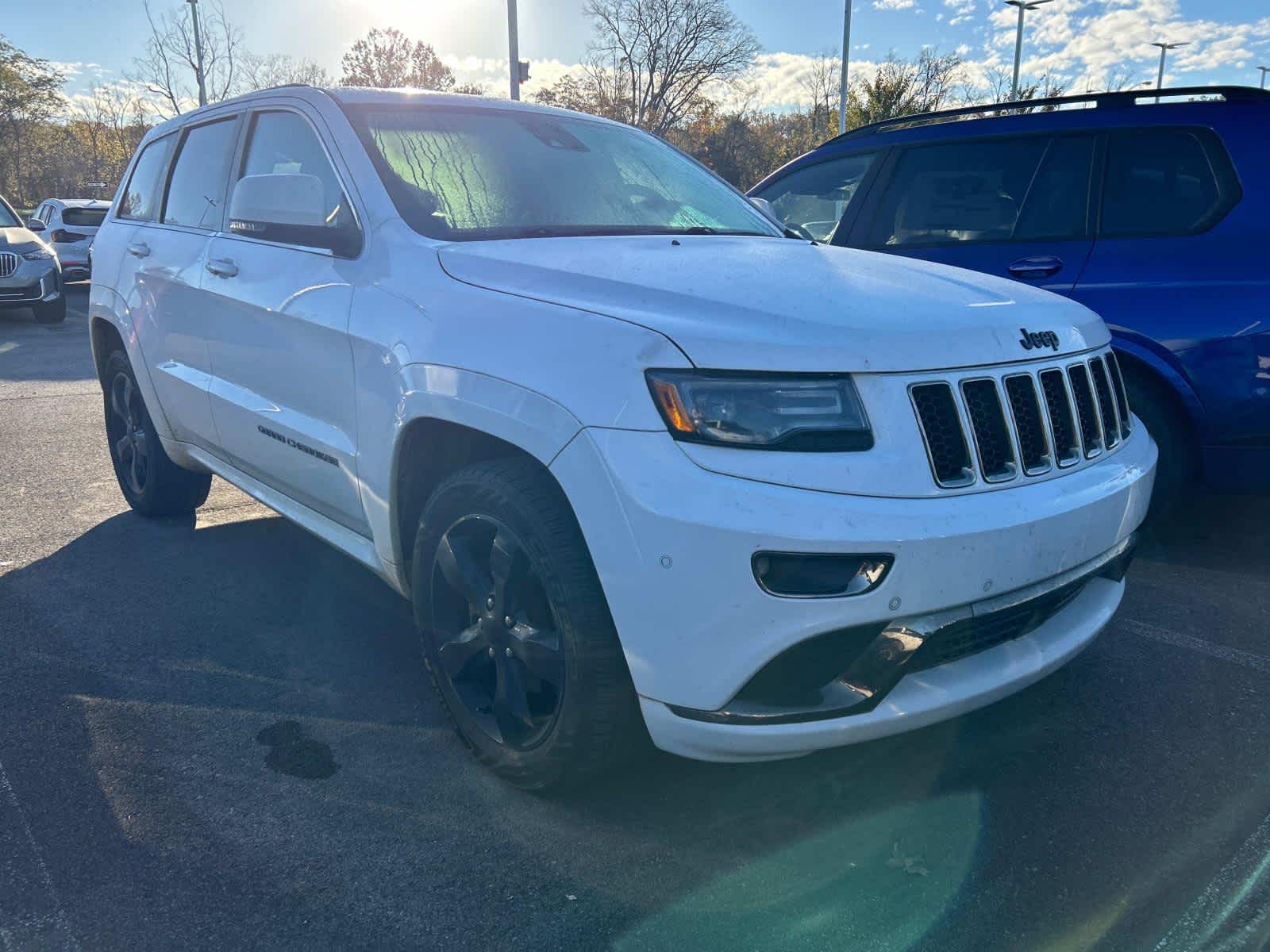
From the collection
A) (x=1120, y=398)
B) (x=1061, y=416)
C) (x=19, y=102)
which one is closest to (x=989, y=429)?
(x=1061, y=416)

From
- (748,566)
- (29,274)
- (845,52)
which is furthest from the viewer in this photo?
(845,52)

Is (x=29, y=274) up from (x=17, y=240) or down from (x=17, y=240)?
down

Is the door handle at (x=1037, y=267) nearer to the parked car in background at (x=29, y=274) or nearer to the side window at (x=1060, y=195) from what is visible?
the side window at (x=1060, y=195)

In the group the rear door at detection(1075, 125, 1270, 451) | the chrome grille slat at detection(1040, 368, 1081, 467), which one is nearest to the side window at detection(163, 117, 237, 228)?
the chrome grille slat at detection(1040, 368, 1081, 467)

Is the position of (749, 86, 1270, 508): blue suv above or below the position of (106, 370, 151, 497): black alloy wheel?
above

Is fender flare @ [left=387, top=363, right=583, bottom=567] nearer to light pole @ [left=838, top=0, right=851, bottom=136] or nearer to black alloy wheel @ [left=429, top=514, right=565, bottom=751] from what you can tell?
black alloy wheel @ [left=429, top=514, right=565, bottom=751]

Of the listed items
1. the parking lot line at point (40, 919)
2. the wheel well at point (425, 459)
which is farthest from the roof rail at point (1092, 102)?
the parking lot line at point (40, 919)

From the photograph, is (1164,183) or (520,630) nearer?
(520,630)

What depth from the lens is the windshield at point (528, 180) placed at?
3.01m

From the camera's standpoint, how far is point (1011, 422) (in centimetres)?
227

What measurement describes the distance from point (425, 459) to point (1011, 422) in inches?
57.5

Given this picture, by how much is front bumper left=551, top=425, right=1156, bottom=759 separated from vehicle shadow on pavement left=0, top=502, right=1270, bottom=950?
37cm

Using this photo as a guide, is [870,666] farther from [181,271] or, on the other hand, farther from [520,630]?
[181,271]

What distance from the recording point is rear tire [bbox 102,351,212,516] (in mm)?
4711
